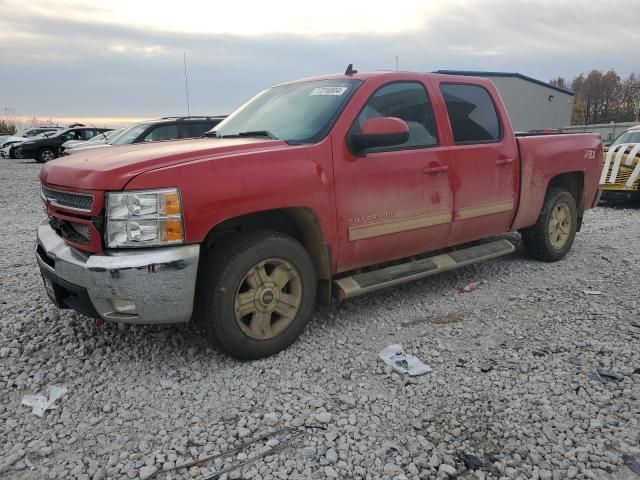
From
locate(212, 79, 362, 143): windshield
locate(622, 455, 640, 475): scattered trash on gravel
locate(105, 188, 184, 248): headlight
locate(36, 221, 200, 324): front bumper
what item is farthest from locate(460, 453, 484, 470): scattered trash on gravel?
locate(212, 79, 362, 143): windshield

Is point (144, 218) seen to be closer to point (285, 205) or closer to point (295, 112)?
point (285, 205)

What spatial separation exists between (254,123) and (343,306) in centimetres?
171

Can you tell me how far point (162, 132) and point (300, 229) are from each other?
8.05 meters

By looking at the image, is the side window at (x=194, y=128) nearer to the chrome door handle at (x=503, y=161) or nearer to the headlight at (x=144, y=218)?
the chrome door handle at (x=503, y=161)

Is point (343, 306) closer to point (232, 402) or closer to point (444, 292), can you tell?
point (444, 292)

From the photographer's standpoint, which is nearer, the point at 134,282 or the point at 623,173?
the point at 134,282

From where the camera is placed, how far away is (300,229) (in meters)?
3.68

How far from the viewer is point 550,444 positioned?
252 centimetres

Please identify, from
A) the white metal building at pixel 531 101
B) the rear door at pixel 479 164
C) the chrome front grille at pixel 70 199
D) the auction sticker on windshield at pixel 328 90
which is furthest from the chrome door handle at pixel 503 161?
the white metal building at pixel 531 101

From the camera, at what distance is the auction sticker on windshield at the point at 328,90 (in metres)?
3.90

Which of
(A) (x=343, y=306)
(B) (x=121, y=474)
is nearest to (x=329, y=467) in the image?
(B) (x=121, y=474)

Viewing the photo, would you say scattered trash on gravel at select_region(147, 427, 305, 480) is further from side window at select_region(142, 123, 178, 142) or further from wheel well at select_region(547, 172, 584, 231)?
side window at select_region(142, 123, 178, 142)

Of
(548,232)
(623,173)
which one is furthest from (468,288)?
(623,173)

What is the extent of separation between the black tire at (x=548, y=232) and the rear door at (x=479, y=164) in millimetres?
674
